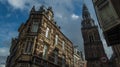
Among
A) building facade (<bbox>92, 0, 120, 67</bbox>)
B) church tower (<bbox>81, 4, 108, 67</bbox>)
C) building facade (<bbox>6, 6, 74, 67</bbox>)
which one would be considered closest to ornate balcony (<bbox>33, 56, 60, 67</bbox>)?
building facade (<bbox>6, 6, 74, 67</bbox>)

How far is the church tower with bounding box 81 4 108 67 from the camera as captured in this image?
39719 millimetres

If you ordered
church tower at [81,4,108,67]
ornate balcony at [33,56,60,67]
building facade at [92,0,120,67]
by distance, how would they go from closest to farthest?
building facade at [92,0,120,67] → ornate balcony at [33,56,60,67] → church tower at [81,4,108,67]

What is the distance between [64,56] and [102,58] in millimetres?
21218

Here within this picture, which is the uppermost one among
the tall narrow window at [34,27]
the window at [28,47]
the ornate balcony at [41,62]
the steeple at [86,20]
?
the steeple at [86,20]

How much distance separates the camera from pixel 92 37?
46.9 metres

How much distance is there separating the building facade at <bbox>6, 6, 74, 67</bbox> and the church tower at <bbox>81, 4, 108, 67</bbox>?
17862 millimetres

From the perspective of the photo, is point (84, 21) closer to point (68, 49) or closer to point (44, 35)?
point (68, 49)

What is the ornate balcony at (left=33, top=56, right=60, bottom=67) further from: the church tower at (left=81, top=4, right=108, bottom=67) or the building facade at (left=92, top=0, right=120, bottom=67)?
the church tower at (left=81, top=4, right=108, bottom=67)

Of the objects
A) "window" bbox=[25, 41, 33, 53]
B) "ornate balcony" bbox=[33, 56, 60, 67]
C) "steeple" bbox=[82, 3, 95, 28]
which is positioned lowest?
"ornate balcony" bbox=[33, 56, 60, 67]

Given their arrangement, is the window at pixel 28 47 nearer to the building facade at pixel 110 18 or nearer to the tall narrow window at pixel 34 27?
the tall narrow window at pixel 34 27

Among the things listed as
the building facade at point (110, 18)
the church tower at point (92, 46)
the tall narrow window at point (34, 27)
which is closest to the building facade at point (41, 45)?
the tall narrow window at point (34, 27)

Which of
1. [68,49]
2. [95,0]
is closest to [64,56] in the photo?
[68,49]

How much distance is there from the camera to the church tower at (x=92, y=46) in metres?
39.7

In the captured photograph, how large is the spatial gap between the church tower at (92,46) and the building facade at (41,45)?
17862 millimetres
